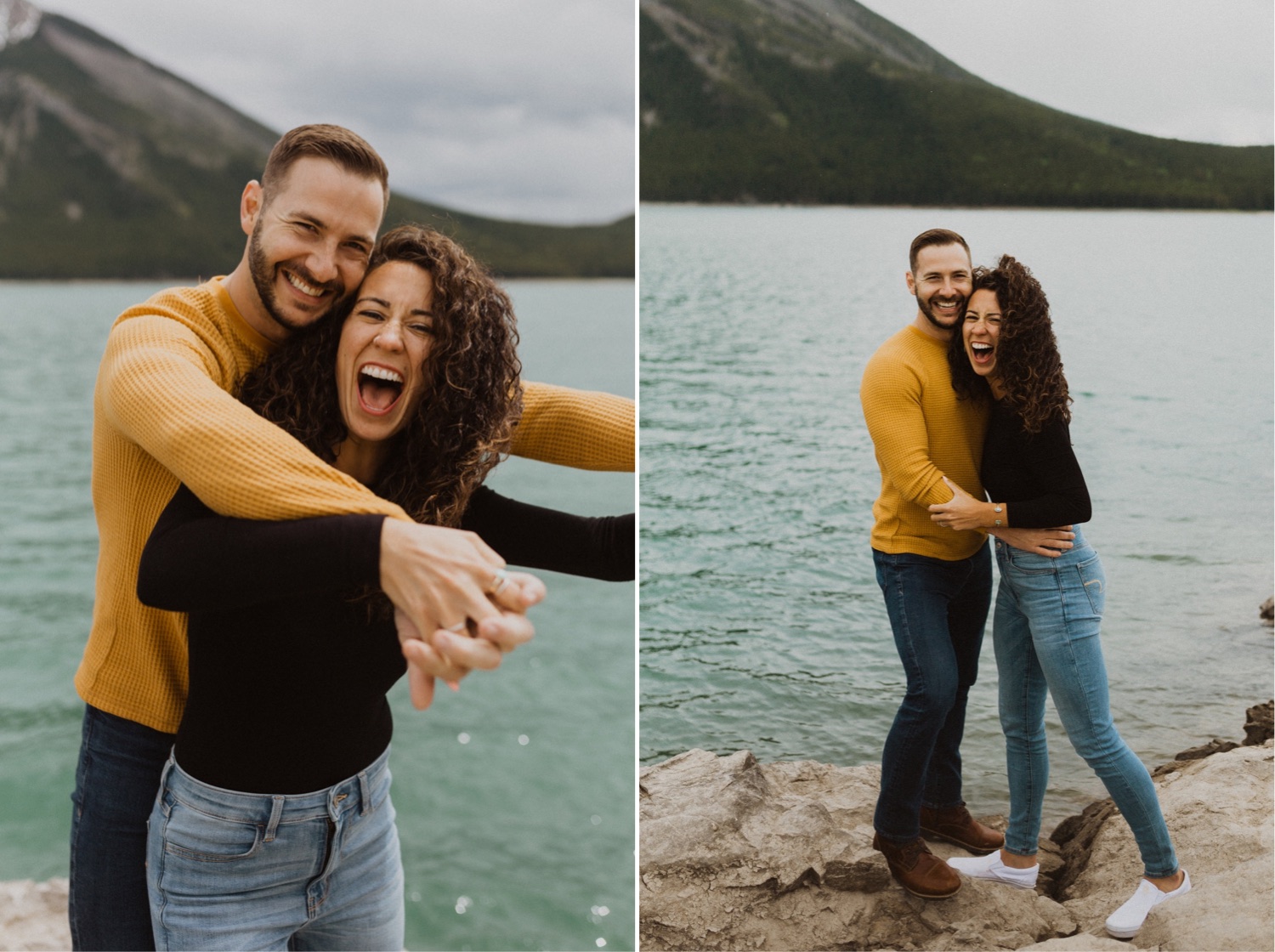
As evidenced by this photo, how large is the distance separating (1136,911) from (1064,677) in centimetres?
68

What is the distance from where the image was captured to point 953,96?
10.2ft

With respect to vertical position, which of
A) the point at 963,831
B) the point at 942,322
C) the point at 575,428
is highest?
the point at 942,322

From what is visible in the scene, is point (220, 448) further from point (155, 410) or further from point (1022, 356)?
point (1022, 356)

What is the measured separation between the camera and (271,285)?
51.4 inches

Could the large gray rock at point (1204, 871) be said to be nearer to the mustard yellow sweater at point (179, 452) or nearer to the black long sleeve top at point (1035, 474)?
the black long sleeve top at point (1035, 474)

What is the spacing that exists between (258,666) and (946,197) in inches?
99.6

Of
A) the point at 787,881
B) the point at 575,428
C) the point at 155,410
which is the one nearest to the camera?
the point at 155,410

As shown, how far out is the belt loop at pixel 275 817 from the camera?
127cm

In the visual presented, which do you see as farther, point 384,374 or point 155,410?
point 384,374

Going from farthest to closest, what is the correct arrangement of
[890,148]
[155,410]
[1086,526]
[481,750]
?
[481,750], [890,148], [1086,526], [155,410]

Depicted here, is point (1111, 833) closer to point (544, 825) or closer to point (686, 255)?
point (686, 255)

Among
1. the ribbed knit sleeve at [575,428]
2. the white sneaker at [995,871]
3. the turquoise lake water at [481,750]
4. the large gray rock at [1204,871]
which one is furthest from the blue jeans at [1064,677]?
the turquoise lake water at [481,750]

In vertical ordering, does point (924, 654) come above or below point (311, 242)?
below

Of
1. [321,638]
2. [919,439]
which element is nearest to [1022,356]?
[919,439]
